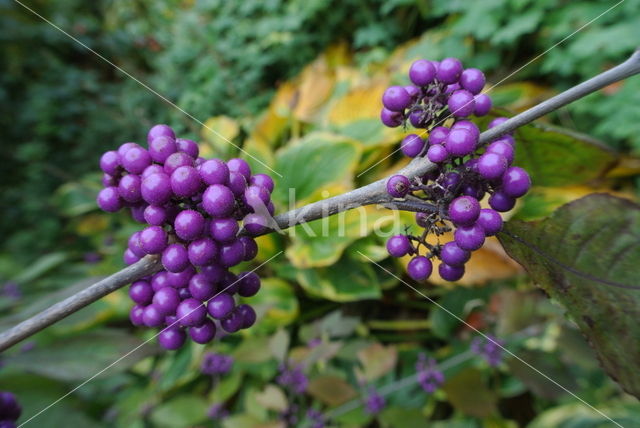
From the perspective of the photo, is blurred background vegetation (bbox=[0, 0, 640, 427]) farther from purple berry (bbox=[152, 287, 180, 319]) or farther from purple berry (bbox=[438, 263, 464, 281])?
purple berry (bbox=[152, 287, 180, 319])

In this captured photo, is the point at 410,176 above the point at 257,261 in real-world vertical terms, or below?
above

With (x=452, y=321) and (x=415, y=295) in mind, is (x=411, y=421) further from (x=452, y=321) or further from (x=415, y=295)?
(x=415, y=295)

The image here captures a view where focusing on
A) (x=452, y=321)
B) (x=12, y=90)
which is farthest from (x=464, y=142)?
(x=12, y=90)

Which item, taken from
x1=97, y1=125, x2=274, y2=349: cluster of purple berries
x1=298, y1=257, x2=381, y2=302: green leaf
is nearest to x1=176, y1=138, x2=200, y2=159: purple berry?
x1=97, y1=125, x2=274, y2=349: cluster of purple berries

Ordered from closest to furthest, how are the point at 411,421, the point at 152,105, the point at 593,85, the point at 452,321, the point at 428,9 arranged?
the point at 593,85
the point at 411,421
the point at 452,321
the point at 428,9
the point at 152,105

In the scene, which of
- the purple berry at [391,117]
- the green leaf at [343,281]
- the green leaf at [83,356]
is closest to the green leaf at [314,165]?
the green leaf at [343,281]

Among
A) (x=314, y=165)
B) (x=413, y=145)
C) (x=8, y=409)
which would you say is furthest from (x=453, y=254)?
(x=314, y=165)

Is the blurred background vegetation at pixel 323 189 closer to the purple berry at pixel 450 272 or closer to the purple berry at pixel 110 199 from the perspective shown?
the purple berry at pixel 450 272
